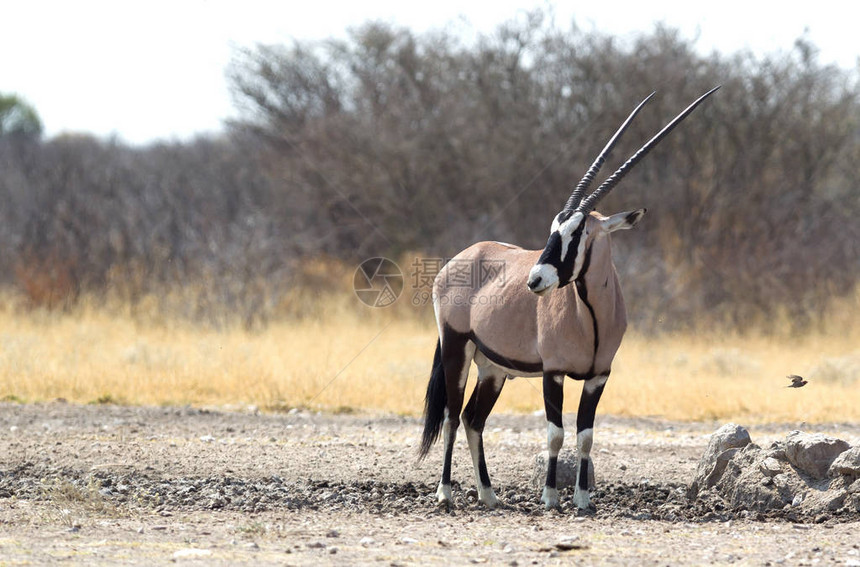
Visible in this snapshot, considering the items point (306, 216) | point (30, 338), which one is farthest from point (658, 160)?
point (30, 338)

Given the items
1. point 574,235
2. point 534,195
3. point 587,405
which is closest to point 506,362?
point 587,405

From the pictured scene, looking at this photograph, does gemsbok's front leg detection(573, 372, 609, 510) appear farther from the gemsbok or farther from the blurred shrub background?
the blurred shrub background

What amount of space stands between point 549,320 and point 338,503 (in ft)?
5.37

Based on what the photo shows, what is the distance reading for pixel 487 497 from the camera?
21.4 ft

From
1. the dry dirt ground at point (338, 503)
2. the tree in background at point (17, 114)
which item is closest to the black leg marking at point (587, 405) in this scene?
the dry dirt ground at point (338, 503)

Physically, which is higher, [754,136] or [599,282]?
[754,136]

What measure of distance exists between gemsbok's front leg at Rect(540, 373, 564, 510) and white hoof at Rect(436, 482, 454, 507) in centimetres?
55

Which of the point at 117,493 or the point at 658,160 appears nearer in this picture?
the point at 117,493

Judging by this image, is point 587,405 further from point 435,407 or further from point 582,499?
point 435,407

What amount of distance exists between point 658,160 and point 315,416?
Answer: 9.66 metres

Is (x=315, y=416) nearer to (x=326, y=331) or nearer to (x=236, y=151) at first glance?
(x=326, y=331)

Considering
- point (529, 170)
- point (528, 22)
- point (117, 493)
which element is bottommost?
point (117, 493)

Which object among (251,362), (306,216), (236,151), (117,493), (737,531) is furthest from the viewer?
(236,151)

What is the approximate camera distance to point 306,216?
67.9 ft
